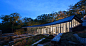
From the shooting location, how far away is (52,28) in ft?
42.0

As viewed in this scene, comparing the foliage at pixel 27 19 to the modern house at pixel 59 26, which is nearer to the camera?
the modern house at pixel 59 26

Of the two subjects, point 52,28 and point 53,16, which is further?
point 53,16

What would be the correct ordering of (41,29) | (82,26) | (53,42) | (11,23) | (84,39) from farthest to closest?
(11,23) < (41,29) < (82,26) < (84,39) < (53,42)

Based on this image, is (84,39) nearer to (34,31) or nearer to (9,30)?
(34,31)

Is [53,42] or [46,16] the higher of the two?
[46,16]

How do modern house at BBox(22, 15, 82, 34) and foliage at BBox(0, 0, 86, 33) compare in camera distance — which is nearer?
modern house at BBox(22, 15, 82, 34)


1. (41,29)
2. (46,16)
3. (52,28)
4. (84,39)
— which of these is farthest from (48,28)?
(46,16)

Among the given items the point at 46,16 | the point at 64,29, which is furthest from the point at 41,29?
the point at 46,16

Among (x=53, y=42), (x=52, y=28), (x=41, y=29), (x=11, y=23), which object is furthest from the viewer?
(x=11, y=23)

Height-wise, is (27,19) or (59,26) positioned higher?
(27,19)

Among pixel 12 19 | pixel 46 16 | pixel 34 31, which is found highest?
pixel 46 16

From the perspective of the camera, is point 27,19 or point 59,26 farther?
point 27,19

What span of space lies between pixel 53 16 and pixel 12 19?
65.4 ft

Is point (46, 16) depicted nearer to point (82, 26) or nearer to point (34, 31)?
point (34, 31)
